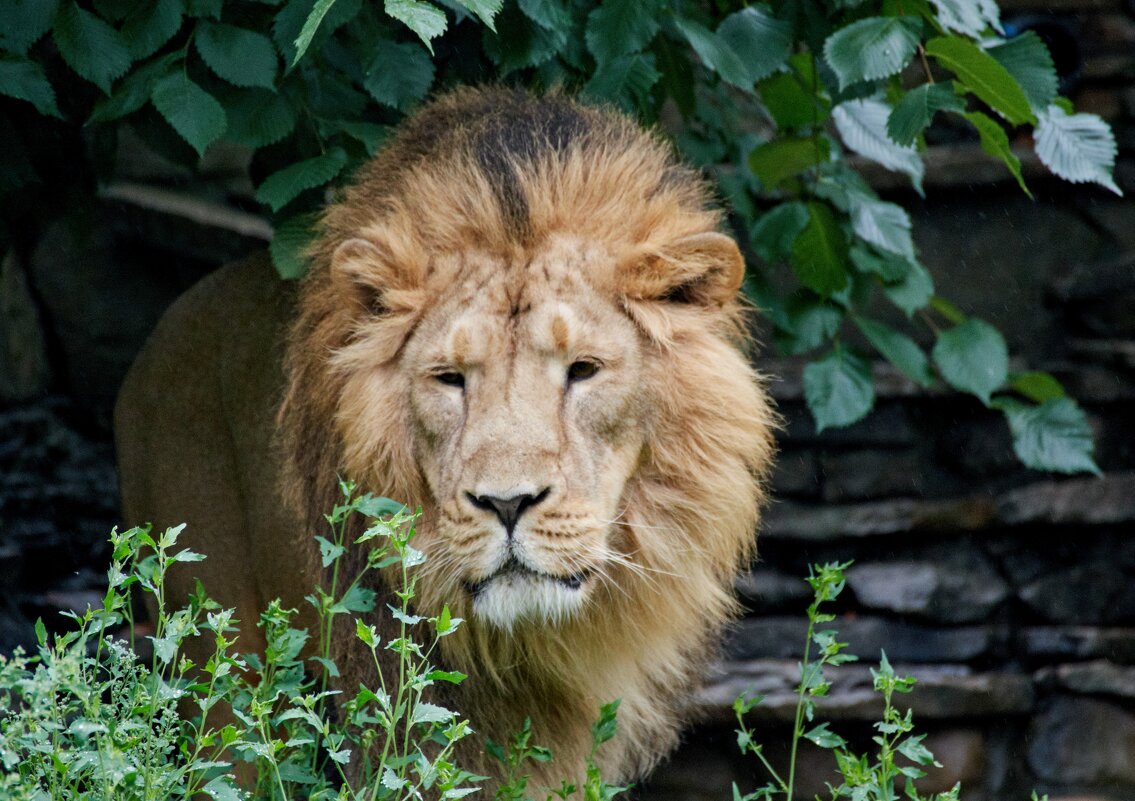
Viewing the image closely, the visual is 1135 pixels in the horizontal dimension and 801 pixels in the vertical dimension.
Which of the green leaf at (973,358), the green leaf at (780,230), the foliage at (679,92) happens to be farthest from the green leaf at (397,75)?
the green leaf at (973,358)

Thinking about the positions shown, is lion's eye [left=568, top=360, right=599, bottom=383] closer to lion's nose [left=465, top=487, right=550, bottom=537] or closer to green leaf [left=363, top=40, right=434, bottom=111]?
lion's nose [left=465, top=487, right=550, bottom=537]

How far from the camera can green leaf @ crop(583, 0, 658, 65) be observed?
→ 3.06m

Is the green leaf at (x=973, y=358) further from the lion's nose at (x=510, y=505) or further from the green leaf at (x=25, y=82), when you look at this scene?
the green leaf at (x=25, y=82)

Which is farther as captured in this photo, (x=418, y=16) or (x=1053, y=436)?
(x=1053, y=436)

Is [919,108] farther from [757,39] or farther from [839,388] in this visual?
[839,388]

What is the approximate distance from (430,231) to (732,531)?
84 centimetres

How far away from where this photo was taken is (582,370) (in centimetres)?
268

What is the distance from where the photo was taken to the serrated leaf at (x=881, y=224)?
3.61 meters

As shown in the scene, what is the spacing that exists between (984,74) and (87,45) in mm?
1792

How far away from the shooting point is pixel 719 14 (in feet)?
12.1

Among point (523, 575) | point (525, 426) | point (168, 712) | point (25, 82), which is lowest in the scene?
point (523, 575)

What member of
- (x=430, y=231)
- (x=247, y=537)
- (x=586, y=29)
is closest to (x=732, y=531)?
(x=430, y=231)

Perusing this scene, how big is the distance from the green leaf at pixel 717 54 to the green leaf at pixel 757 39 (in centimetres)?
4

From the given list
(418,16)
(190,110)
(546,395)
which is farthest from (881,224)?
(418,16)
